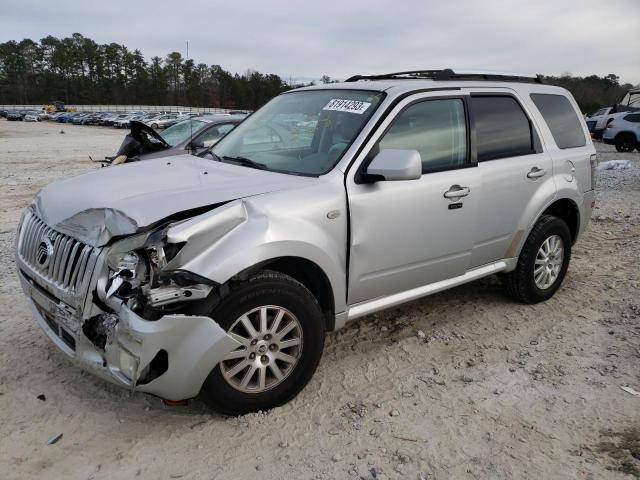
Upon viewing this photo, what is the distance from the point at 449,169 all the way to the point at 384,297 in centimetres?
104

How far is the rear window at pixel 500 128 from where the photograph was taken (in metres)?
4.05

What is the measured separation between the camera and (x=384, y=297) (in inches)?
141

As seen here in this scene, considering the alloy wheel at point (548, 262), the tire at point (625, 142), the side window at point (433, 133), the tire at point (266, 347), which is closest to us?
the tire at point (266, 347)

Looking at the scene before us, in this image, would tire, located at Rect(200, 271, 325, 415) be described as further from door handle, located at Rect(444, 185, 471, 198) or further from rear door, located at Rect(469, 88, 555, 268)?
rear door, located at Rect(469, 88, 555, 268)

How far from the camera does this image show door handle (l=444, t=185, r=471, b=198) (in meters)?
3.68

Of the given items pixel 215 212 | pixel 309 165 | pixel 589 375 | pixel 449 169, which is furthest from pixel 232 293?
pixel 589 375

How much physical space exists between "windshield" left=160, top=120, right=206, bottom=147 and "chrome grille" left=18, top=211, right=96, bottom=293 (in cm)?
557

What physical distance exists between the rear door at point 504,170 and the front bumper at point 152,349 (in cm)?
226

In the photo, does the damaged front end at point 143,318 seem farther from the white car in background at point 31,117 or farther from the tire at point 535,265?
the white car in background at point 31,117

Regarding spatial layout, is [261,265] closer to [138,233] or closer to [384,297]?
[138,233]

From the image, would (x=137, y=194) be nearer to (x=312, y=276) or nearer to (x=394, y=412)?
(x=312, y=276)

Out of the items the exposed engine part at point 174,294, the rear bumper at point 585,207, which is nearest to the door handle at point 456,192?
the rear bumper at point 585,207

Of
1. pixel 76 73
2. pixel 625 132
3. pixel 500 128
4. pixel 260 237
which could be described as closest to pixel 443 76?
pixel 500 128

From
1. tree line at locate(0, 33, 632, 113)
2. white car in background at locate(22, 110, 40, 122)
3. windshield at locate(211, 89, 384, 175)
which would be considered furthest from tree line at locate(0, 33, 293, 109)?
windshield at locate(211, 89, 384, 175)
